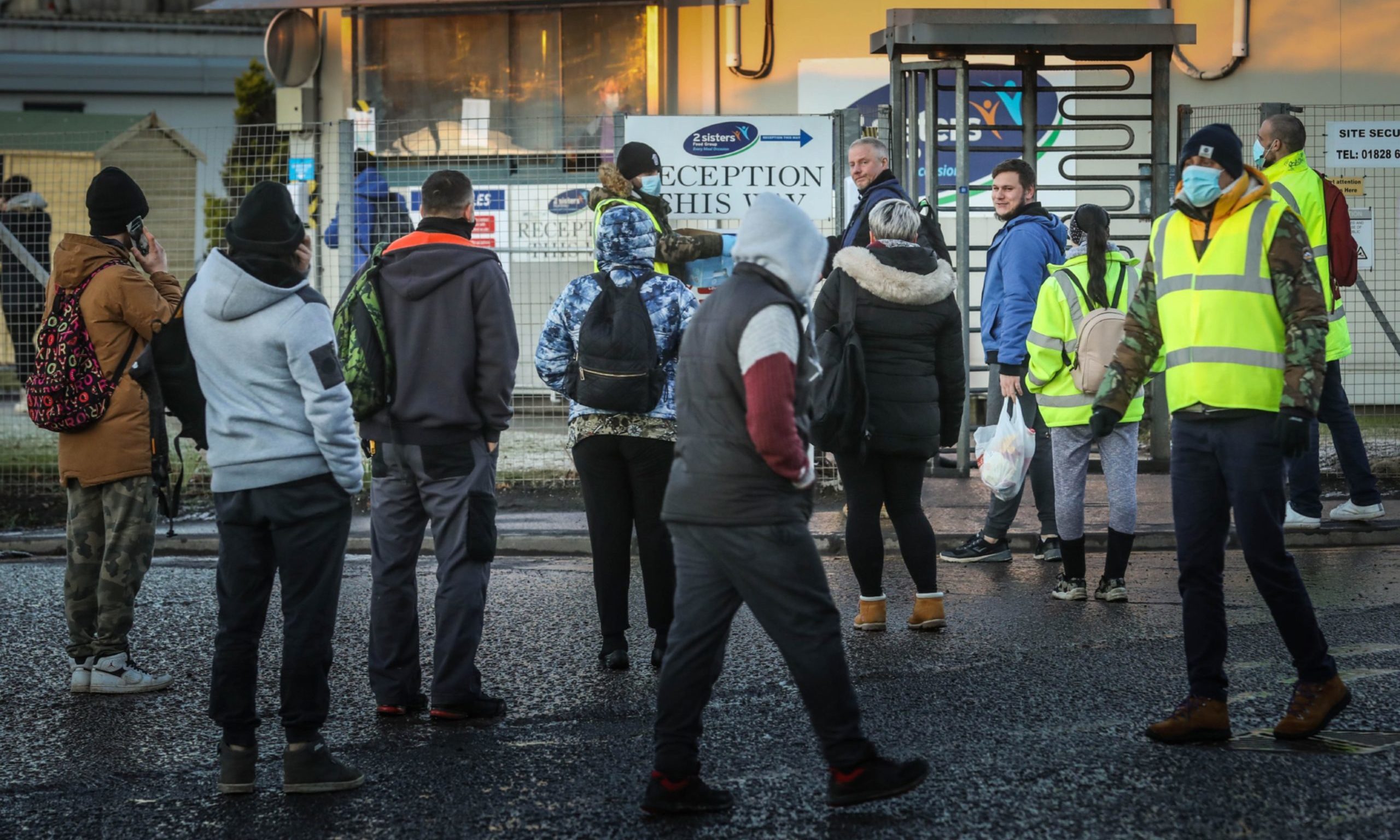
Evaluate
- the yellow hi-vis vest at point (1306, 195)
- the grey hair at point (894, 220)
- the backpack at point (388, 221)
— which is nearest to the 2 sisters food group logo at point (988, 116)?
the backpack at point (388, 221)

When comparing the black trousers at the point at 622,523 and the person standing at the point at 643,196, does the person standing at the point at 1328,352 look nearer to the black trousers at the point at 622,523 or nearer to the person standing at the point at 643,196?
the person standing at the point at 643,196

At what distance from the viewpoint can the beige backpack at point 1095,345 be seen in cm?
718

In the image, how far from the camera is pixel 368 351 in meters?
5.38

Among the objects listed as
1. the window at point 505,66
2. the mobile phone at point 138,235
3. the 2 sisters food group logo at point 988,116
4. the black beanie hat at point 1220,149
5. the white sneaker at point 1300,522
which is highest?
the window at point 505,66

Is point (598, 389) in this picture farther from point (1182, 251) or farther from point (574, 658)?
point (1182, 251)

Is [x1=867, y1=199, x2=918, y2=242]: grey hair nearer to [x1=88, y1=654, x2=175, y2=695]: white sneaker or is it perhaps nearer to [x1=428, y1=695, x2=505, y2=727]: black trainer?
[x1=428, y1=695, x2=505, y2=727]: black trainer

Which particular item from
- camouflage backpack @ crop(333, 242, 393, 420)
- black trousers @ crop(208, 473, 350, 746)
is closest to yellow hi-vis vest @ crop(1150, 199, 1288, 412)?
camouflage backpack @ crop(333, 242, 393, 420)

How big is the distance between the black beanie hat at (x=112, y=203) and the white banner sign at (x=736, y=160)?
221 inches

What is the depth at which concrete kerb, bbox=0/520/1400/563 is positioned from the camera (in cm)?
909

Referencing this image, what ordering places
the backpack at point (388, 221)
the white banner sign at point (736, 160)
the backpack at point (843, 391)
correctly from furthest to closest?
the backpack at point (388, 221)
the white banner sign at point (736, 160)
the backpack at point (843, 391)

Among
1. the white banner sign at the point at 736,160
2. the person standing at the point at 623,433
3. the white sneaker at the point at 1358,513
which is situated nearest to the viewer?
the person standing at the point at 623,433

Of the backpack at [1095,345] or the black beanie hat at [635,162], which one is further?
the backpack at [1095,345]

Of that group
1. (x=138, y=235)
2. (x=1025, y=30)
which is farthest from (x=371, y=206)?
(x=138, y=235)

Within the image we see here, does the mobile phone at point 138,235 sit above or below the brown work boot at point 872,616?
above
